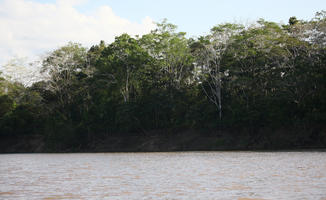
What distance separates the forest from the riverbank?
155mm

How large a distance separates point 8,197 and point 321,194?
9.21m

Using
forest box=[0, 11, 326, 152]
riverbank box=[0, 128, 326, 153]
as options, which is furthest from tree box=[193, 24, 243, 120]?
riverbank box=[0, 128, 326, 153]

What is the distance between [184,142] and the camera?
202 feet

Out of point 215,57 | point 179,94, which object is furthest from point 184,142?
point 215,57

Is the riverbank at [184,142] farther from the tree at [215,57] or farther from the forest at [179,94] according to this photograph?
the tree at [215,57]

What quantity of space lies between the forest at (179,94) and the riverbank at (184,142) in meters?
0.16

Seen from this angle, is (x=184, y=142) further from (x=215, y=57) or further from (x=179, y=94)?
(x=215, y=57)

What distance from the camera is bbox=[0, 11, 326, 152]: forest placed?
174ft

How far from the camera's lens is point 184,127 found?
65500 mm

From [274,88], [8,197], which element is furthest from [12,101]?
[8,197]

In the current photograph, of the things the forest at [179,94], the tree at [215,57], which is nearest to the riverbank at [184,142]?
the forest at [179,94]

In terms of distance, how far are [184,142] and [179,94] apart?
7.67 meters

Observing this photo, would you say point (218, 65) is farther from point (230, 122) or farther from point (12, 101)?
point (12, 101)

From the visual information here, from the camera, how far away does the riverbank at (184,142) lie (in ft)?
174
